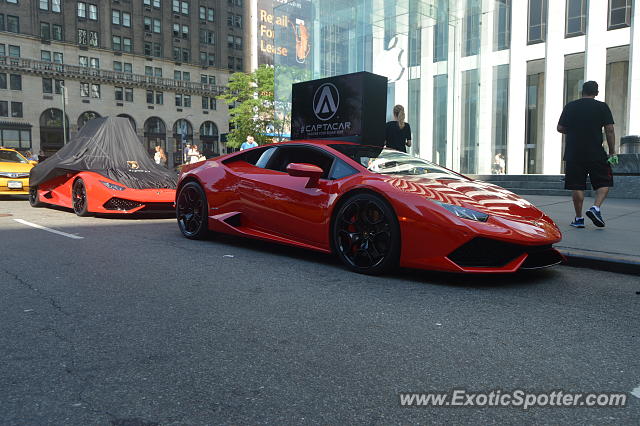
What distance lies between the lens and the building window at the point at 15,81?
53875 mm

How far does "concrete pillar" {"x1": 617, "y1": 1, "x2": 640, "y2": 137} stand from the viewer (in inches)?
878

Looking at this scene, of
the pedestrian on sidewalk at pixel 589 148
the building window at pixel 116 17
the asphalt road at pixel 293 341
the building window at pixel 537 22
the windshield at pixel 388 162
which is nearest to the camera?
the asphalt road at pixel 293 341

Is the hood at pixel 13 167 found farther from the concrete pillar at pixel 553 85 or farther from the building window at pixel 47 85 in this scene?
the building window at pixel 47 85

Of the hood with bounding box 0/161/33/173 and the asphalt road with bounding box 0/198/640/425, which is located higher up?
the hood with bounding box 0/161/33/173

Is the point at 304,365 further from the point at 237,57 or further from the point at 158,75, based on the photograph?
the point at 237,57

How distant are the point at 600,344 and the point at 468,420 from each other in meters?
1.32

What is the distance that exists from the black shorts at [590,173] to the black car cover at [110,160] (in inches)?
252

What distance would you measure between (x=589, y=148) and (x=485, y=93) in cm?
1496

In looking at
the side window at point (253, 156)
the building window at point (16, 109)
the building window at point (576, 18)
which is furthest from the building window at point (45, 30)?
the side window at point (253, 156)

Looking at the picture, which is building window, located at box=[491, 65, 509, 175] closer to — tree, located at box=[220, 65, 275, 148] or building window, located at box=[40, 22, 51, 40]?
tree, located at box=[220, 65, 275, 148]

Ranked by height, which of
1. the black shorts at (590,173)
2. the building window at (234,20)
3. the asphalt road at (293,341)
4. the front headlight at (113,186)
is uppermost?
the building window at (234,20)

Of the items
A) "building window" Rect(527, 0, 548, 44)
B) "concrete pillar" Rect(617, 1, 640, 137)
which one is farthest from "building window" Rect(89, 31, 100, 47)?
"concrete pillar" Rect(617, 1, 640, 137)

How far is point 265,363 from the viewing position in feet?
8.52

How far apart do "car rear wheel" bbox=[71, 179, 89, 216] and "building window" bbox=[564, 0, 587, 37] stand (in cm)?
2378
